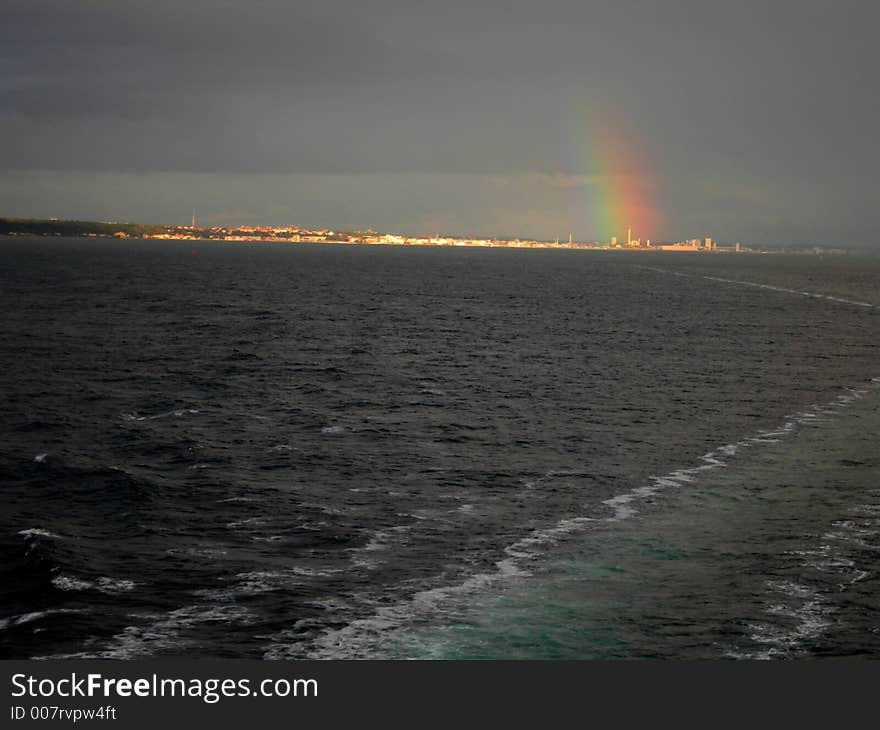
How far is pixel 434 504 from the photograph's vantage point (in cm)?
4128

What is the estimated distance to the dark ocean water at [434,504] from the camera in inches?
1118

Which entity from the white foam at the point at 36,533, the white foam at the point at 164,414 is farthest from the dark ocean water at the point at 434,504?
the white foam at the point at 164,414

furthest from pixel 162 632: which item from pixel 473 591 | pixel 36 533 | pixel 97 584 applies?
pixel 36 533

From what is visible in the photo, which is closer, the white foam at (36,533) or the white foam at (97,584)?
the white foam at (97,584)

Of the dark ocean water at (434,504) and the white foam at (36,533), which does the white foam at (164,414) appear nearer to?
the dark ocean water at (434,504)

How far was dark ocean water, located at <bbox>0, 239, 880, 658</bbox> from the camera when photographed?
2839 centimetres

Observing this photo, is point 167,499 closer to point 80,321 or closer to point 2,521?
point 2,521

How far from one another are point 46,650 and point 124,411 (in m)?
34.8

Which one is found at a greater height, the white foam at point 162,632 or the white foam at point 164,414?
the white foam at point 164,414

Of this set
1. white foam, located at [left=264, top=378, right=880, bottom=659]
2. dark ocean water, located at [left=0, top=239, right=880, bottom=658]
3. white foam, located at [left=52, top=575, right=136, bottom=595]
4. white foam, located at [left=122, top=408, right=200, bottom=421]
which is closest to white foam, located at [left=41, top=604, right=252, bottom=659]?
dark ocean water, located at [left=0, top=239, right=880, bottom=658]

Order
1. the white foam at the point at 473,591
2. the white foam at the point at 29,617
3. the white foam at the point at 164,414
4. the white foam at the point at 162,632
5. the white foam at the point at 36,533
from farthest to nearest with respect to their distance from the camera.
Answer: the white foam at the point at 164,414
the white foam at the point at 36,533
the white foam at the point at 29,617
the white foam at the point at 473,591
the white foam at the point at 162,632

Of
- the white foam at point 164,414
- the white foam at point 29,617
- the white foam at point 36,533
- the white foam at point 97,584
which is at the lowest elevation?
the white foam at point 29,617

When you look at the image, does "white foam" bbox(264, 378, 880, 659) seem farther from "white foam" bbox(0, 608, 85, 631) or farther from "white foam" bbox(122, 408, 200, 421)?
"white foam" bbox(122, 408, 200, 421)

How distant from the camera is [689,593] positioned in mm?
30953
